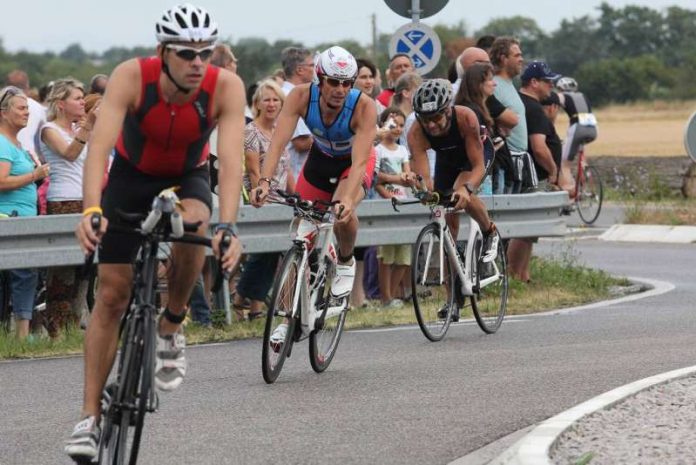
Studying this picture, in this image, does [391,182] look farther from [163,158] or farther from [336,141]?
[163,158]

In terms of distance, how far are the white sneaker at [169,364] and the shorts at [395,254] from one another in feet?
27.1

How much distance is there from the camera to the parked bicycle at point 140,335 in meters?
6.89

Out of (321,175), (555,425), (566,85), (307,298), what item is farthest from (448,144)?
(566,85)

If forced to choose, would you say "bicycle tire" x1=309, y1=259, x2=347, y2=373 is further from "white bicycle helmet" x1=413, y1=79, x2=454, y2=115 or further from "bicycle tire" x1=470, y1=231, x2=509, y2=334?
"bicycle tire" x1=470, y1=231, x2=509, y2=334

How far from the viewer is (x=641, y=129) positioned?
7725 centimetres

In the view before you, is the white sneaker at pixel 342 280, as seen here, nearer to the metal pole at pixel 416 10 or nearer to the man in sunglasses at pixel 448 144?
the man in sunglasses at pixel 448 144

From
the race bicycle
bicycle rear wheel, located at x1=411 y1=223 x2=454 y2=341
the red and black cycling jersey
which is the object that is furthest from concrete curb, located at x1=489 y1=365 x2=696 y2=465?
the race bicycle

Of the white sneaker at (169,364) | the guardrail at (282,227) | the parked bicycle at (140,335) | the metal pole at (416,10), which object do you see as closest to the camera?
the parked bicycle at (140,335)

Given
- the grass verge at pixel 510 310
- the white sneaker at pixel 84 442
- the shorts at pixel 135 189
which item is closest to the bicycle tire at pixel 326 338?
the grass verge at pixel 510 310

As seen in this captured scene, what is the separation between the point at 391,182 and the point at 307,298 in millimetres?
5040

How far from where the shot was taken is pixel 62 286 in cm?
1338

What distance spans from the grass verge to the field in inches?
1174

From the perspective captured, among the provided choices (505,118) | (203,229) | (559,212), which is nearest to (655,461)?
(203,229)

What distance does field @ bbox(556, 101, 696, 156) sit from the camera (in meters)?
55.2
